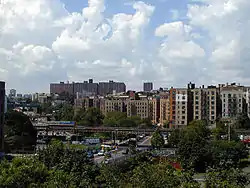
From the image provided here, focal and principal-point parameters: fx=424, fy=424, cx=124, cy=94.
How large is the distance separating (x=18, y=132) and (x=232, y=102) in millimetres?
34600

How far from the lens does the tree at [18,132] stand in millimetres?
43875

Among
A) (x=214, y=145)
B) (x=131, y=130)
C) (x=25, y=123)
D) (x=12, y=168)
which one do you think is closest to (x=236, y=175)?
(x=12, y=168)

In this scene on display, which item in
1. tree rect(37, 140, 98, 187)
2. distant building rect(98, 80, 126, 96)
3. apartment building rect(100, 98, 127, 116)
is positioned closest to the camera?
tree rect(37, 140, 98, 187)

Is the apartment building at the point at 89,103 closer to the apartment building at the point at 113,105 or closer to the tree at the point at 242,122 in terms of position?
the apartment building at the point at 113,105

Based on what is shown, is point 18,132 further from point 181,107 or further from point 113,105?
point 113,105

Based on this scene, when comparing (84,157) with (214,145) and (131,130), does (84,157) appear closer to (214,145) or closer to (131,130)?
(214,145)

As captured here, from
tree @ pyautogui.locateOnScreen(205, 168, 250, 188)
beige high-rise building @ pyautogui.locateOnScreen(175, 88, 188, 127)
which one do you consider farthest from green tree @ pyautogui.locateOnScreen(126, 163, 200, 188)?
beige high-rise building @ pyautogui.locateOnScreen(175, 88, 188, 127)

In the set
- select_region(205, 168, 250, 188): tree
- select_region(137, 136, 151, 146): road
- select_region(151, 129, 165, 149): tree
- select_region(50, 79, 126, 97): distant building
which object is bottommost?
select_region(137, 136, 151, 146): road

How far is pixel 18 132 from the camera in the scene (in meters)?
45.8

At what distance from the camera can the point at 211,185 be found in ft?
41.1

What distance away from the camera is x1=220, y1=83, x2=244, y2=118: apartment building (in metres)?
65.7

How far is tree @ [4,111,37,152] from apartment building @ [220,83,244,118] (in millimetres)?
31498

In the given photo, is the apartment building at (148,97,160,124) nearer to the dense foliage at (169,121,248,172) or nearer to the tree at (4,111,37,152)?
the tree at (4,111,37,152)

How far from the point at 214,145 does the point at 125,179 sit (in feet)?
76.3
